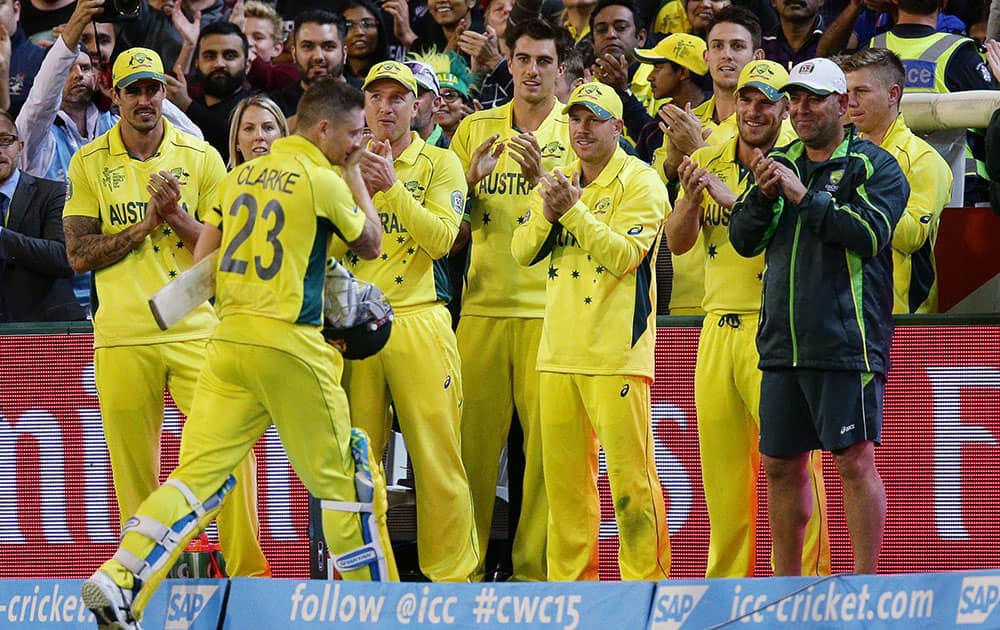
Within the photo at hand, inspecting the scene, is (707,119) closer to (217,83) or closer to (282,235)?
(282,235)

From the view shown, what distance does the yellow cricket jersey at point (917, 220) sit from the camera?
7.71m

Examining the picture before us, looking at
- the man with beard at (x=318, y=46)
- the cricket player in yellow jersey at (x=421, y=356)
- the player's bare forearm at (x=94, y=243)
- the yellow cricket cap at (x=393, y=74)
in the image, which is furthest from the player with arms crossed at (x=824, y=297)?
the man with beard at (x=318, y=46)

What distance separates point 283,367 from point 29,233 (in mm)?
3334

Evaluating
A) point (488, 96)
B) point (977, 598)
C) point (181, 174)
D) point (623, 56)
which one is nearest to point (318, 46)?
point (488, 96)

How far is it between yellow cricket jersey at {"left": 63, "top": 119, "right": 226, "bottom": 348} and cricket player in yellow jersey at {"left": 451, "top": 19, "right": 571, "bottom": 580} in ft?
4.56

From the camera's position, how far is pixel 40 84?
1020cm

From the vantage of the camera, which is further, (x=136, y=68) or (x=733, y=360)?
(x=136, y=68)

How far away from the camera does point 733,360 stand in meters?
7.79

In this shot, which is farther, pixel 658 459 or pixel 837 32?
pixel 837 32

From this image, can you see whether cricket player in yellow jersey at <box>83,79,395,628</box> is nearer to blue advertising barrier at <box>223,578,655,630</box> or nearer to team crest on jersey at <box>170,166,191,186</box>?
blue advertising barrier at <box>223,578,655,630</box>

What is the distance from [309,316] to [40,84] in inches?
167

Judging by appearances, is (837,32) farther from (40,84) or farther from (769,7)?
(40,84)

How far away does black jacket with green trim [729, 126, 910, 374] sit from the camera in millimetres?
6918

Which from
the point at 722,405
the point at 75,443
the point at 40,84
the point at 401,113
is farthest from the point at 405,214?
the point at 40,84
